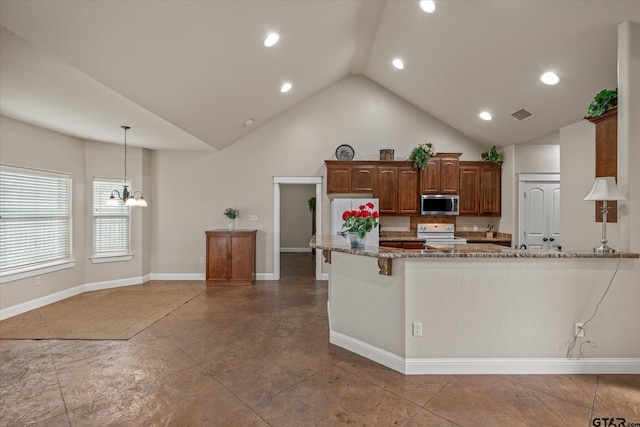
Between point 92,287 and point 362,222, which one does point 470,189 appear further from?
point 92,287

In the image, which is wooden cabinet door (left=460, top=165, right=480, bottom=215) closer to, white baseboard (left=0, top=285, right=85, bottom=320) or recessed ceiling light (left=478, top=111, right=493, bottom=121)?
recessed ceiling light (left=478, top=111, right=493, bottom=121)

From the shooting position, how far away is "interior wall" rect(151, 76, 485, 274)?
A: 6156mm

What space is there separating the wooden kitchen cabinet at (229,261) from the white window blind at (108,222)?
1.59 m

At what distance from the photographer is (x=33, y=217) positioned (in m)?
4.48

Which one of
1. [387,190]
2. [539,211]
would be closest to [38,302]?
[387,190]

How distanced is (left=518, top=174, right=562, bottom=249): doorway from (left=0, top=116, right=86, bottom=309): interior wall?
7.71m

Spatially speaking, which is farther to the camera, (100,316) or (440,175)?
(440,175)

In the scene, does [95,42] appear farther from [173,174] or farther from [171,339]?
[173,174]

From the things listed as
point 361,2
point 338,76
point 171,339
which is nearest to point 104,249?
point 171,339

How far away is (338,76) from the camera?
5.93m

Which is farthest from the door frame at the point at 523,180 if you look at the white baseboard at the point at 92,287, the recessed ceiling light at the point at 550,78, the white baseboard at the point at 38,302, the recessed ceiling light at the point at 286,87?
the white baseboard at the point at 38,302

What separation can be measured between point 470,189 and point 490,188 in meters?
0.38

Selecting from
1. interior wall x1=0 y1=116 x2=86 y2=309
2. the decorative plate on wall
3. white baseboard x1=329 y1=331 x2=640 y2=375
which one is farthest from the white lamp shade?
interior wall x1=0 y1=116 x2=86 y2=309

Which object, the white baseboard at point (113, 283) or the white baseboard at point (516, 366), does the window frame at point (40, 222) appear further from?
the white baseboard at point (516, 366)
